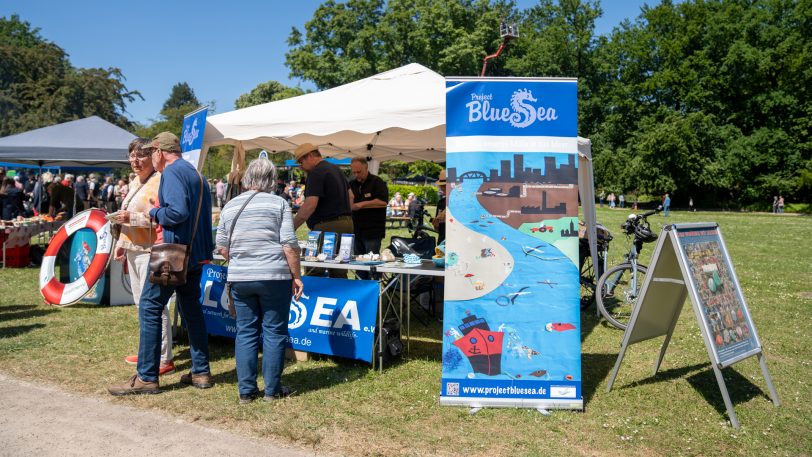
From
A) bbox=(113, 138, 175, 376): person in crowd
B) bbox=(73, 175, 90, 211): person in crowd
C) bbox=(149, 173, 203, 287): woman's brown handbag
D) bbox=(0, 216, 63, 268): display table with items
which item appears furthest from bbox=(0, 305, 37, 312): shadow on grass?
bbox=(73, 175, 90, 211): person in crowd

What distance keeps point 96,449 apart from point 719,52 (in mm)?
49752

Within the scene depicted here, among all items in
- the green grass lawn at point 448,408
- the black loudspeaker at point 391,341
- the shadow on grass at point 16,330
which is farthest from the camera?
the shadow on grass at point 16,330

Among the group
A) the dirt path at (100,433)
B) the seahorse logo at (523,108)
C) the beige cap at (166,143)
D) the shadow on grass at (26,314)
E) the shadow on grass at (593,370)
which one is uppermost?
the seahorse logo at (523,108)

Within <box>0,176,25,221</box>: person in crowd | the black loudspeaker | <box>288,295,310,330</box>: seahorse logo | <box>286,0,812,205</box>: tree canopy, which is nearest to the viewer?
the black loudspeaker

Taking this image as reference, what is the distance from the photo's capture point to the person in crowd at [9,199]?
45.9ft

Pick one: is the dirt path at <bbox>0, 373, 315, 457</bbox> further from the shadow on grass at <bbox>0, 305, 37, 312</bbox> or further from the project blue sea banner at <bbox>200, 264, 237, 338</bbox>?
the shadow on grass at <bbox>0, 305, 37, 312</bbox>

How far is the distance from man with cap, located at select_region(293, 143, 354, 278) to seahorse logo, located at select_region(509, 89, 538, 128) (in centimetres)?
211

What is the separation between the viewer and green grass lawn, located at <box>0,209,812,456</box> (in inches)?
144

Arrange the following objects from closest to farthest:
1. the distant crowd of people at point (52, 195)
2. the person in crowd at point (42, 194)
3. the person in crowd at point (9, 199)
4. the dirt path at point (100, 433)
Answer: the dirt path at point (100, 433) → the distant crowd of people at point (52, 195) → the person in crowd at point (9, 199) → the person in crowd at point (42, 194)

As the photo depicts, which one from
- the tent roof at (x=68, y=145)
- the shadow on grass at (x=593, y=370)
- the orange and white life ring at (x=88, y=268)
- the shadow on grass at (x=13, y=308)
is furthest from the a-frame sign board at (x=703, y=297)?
the tent roof at (x=68, y=145)

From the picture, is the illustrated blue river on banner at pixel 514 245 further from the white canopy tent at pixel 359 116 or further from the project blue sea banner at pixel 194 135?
the project blue sea banner at pixel 194 135

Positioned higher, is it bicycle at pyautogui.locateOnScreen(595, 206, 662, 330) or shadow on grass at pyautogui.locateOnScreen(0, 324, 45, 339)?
bicycle at pyautogui.locateOnScreen(595, 206, 662, 330)

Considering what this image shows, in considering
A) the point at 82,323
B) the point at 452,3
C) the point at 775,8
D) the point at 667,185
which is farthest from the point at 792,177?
the point at 82,323

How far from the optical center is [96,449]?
343 cm
